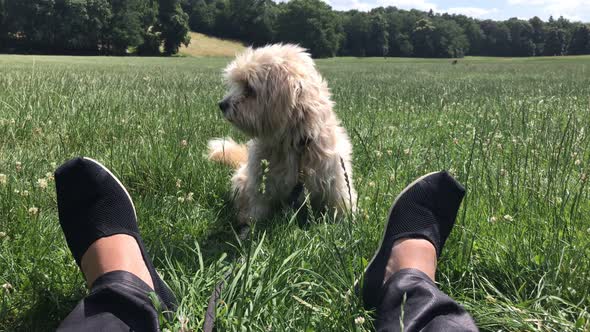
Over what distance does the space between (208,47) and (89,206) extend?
268 feet

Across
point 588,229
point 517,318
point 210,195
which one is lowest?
point 210,195

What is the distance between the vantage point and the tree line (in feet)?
193

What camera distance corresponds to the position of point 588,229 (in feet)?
7.11

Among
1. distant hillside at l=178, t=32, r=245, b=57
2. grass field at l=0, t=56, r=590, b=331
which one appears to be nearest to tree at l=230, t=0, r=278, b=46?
distant hillside at l=178, t=32, r=245, b=57

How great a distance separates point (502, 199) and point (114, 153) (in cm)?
292

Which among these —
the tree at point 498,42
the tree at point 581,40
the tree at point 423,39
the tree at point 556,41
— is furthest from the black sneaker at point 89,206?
the tree at point 556,41

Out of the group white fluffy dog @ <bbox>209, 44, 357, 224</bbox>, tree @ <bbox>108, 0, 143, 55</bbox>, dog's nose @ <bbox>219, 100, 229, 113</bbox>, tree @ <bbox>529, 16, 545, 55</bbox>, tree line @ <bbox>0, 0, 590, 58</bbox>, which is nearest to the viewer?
white fluffy dog @ <bbox>209, 44, 357, 224</bbox>

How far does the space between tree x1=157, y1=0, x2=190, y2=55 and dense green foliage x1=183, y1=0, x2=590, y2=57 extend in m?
16.7

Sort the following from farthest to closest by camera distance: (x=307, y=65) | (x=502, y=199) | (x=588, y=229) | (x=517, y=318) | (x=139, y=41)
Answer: (x=139, y=41) < (x=307, y=65) < (x=502, y=199) < (x=588, y=229) < (x=517, y=318)

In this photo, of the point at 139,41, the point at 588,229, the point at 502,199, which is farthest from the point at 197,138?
the point at 139,41

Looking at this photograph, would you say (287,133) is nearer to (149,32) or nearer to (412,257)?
(412,257)

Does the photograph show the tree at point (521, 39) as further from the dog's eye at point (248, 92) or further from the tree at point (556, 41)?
the dog's eye at point (248, 92)

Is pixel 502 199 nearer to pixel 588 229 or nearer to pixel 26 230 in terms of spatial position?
pixel 588 229

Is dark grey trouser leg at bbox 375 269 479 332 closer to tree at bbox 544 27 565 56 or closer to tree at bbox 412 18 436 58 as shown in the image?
tree at bbox 412 18 436 58
